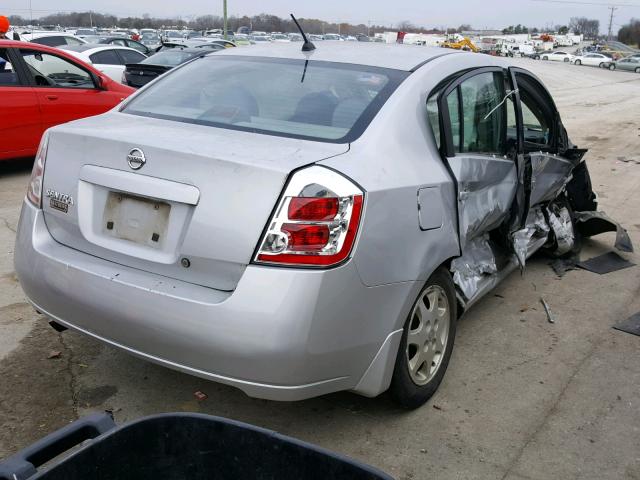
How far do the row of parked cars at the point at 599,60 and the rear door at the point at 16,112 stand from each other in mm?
56210

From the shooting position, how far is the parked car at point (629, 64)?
55.6 meters

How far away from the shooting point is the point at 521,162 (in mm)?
4379

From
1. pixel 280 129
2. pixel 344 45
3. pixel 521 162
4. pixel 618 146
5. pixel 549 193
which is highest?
pixel 344 45

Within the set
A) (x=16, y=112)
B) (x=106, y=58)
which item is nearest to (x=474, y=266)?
(x=16, y=112)

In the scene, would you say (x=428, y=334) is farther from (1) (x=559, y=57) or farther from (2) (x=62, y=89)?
(1) (x=559, y=57)

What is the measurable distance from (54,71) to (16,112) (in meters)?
0.95

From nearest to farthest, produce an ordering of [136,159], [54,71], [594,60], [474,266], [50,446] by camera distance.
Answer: [50,446] < [136,159] < [474,266] < [54,71] < [594,60]

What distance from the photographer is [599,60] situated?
61.5m

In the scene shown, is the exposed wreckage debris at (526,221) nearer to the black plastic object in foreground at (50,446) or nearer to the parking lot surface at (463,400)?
the parking lot surface at (463,400)

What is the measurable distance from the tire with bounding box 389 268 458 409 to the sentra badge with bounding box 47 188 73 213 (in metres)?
1.57

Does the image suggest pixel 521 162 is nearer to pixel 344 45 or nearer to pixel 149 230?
pixel 344 45

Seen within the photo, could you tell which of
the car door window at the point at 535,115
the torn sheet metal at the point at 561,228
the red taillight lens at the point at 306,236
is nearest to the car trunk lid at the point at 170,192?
the red taillight lens at the point at 306,236

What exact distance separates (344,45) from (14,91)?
5.18 metres

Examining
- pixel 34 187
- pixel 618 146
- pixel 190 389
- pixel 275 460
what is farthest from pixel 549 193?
pixel 618 146
